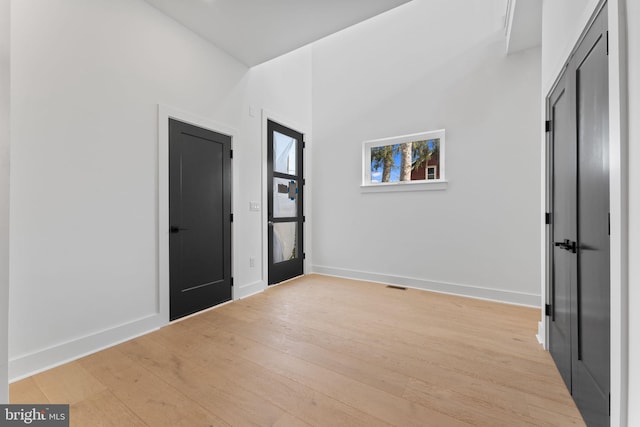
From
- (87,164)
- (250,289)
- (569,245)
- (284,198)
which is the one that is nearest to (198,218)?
(87,164)

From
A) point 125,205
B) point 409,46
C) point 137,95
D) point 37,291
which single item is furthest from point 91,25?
point 409,46

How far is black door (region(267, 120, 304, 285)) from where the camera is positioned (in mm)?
4047

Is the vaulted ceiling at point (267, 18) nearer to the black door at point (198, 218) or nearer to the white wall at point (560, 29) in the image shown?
the black door at point (198, 218)

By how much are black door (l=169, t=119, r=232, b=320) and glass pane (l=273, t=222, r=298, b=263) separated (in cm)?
92

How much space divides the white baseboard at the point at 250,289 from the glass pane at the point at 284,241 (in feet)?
1.46

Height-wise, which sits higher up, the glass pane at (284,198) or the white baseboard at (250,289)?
the glass pane at (284,198)

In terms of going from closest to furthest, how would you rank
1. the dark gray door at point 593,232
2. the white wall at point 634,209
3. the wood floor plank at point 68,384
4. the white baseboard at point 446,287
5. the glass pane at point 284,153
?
the white wall at point 634,209, the dark gray door at point 593,232, the wood floor plank at point 68,384, the white baseboard at point 446,287, the glass pane at point 284,153

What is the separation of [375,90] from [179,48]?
2.72 meters

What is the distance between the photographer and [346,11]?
8.44 feet

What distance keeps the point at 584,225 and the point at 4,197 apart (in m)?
2.59

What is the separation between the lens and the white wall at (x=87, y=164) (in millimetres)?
1895

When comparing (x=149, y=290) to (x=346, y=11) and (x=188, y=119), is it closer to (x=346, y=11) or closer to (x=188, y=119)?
(x=188, y=119)

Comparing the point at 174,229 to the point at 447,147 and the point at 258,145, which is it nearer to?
the point at 258,145

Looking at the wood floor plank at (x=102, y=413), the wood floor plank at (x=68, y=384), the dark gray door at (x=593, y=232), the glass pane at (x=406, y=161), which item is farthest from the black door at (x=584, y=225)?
the wood floor plank at (x=68, y=384)
